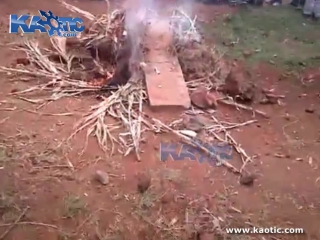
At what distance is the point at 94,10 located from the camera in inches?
139

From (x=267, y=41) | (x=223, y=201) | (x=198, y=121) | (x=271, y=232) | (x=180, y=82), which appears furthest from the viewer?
(x=267, y=41)

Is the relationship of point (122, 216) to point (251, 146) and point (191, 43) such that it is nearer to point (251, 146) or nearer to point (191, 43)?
point (251, 146)

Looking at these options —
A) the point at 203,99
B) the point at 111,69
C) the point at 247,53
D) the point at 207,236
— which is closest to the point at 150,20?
the point at 111,69

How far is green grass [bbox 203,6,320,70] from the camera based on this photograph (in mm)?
3156

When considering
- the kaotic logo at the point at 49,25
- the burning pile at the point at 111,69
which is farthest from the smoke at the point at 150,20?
the kaotic logo at the point at 49,25

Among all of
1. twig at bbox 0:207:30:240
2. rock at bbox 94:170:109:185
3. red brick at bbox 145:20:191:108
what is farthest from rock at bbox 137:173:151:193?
red brick at bbox 145:20:191:108

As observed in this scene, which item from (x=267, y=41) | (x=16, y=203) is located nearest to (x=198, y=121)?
(x=16, y=203)

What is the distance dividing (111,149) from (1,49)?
1.11 metres

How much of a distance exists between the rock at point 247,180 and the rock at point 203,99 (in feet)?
1.74

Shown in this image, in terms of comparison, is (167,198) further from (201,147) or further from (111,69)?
(111,69)

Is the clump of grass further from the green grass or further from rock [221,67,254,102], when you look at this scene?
the green grass

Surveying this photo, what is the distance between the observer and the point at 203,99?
8.42 ft

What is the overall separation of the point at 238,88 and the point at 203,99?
Result: 0.20m

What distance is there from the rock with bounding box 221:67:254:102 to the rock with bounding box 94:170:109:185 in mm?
877
